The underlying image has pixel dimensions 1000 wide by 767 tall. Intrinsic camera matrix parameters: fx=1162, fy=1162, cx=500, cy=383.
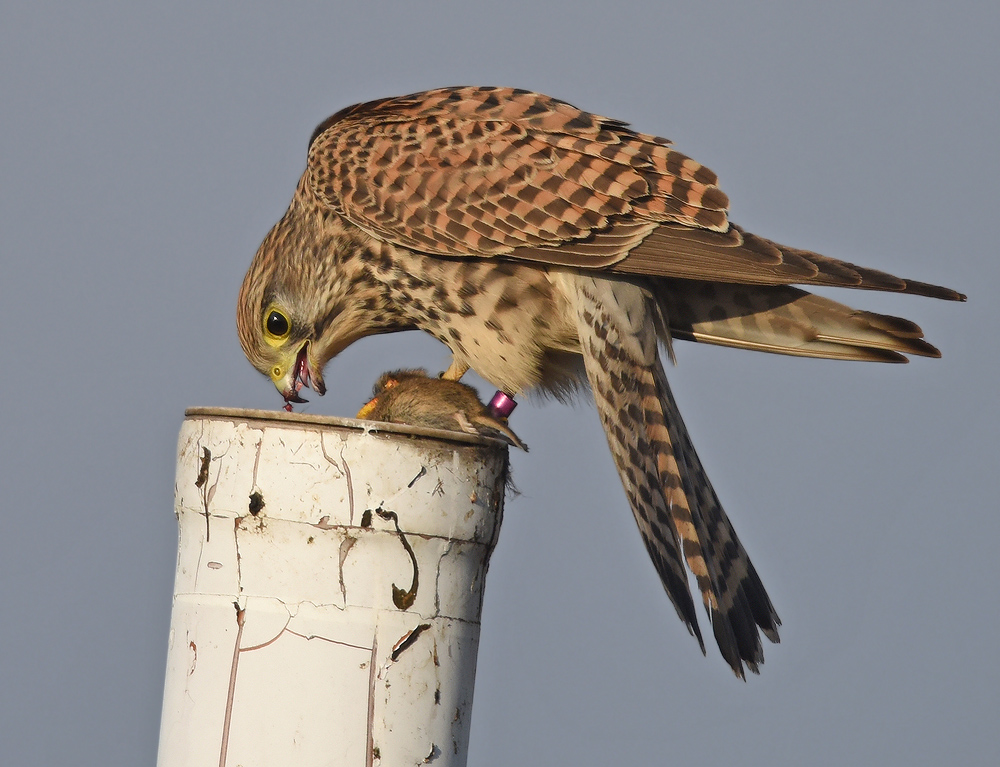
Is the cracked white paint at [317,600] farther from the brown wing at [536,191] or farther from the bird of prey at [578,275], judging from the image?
the brown wing at [536,191]

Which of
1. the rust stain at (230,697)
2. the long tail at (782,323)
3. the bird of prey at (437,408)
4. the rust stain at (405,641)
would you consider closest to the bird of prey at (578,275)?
the long tail at (782,323)

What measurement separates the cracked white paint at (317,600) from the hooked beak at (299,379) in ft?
5.65

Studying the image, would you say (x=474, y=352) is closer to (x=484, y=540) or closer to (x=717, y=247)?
(x=717, y=247)

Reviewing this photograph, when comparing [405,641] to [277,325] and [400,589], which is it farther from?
[277,325]

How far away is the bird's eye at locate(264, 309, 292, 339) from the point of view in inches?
146

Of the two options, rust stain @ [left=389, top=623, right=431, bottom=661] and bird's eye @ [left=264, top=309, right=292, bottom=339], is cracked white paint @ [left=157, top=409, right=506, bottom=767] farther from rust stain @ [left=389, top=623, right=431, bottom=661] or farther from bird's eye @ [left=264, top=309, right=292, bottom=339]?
bird's eye @ [left=264, top=309, right=292, bottom=339]

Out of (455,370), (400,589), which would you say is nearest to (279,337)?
(455,370)

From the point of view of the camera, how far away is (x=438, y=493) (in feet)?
6.64

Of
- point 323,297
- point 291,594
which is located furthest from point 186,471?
point 323,297

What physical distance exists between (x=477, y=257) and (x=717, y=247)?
0.68 m

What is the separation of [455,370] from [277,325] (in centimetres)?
62

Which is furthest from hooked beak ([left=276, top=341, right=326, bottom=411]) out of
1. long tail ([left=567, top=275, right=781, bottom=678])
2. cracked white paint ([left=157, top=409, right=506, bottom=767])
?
cracked white paint ([left=157, top=409, right=506, bottom=767])

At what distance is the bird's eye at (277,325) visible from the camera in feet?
12.2

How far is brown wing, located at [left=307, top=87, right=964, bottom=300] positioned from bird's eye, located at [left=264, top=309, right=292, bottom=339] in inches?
17.4
